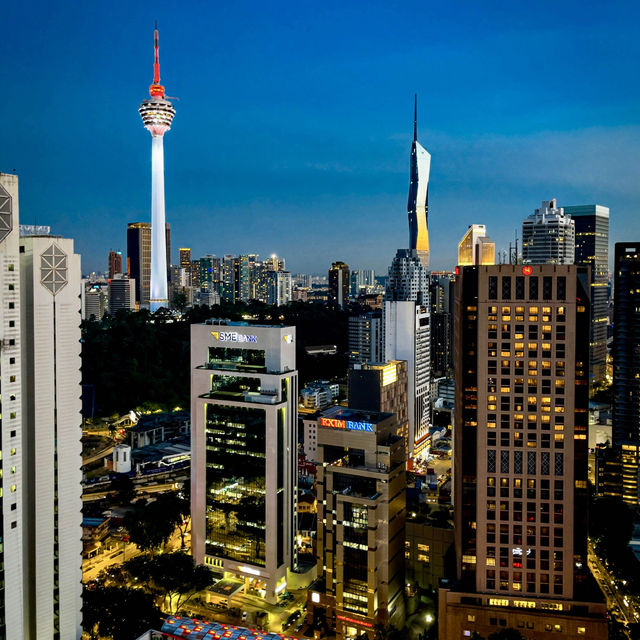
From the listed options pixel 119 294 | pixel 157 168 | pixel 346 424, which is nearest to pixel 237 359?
pixel 346 424

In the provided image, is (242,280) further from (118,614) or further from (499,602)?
(499,602)

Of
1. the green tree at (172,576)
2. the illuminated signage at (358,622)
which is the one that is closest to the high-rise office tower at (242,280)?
the green tree at (172,576)

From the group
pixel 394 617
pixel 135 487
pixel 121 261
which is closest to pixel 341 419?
pixel 394 617

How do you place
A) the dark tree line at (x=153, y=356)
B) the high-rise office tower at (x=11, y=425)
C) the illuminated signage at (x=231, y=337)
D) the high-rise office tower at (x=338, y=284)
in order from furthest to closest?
1. the high-rise office tower at (x=338, y=284)
2. the dark tree line at (x=153, y=356)
3. the illuminated signage at (x=231, y=337)
4. the high-rise office tower at (x=11, y=425)

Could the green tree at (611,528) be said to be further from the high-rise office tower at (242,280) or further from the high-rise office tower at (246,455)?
the high-rise office tower at (242,280)

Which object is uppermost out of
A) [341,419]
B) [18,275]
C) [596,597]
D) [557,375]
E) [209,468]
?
[18,275]

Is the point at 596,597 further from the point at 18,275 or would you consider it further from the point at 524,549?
the point at 18,275
